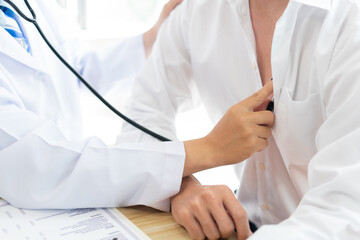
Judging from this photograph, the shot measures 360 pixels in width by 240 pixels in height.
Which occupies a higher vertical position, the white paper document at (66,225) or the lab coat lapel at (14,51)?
the lab coat lapel at (14,51)

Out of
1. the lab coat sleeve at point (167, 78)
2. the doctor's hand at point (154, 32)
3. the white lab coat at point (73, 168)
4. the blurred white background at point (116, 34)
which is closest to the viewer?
the white lab coat at point (73, 168)

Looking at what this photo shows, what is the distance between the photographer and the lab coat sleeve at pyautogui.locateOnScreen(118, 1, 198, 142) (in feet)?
4.18

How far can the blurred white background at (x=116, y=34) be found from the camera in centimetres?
252

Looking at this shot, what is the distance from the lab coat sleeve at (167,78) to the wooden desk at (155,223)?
38cm

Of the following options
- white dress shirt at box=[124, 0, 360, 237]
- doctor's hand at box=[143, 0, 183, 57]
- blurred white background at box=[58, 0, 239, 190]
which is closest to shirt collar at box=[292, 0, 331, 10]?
white dress shirt at box=[124, 0, 360, 237]

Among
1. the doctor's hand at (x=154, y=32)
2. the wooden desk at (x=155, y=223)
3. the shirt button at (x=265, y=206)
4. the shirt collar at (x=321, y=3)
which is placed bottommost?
the shirt button at (x=265, y=206)

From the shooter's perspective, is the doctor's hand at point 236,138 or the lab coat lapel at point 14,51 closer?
the doctor's hand at point 236,138

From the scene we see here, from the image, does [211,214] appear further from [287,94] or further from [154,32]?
[154,32]

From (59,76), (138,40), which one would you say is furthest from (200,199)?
(138,40)

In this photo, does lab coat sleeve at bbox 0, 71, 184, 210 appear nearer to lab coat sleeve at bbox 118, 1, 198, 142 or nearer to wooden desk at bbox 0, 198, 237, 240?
wooden desk at bbox 0, 198, 237, 240

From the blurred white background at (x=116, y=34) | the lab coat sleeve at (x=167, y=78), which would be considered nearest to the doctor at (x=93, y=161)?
the lab coat sleeve at (x=167, y=78)

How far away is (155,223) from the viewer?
0.86 m

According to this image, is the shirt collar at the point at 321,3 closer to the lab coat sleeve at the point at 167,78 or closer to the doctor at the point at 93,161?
the doctor at the point at 93,161

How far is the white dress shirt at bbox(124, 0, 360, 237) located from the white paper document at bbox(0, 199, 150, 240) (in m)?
0.25
